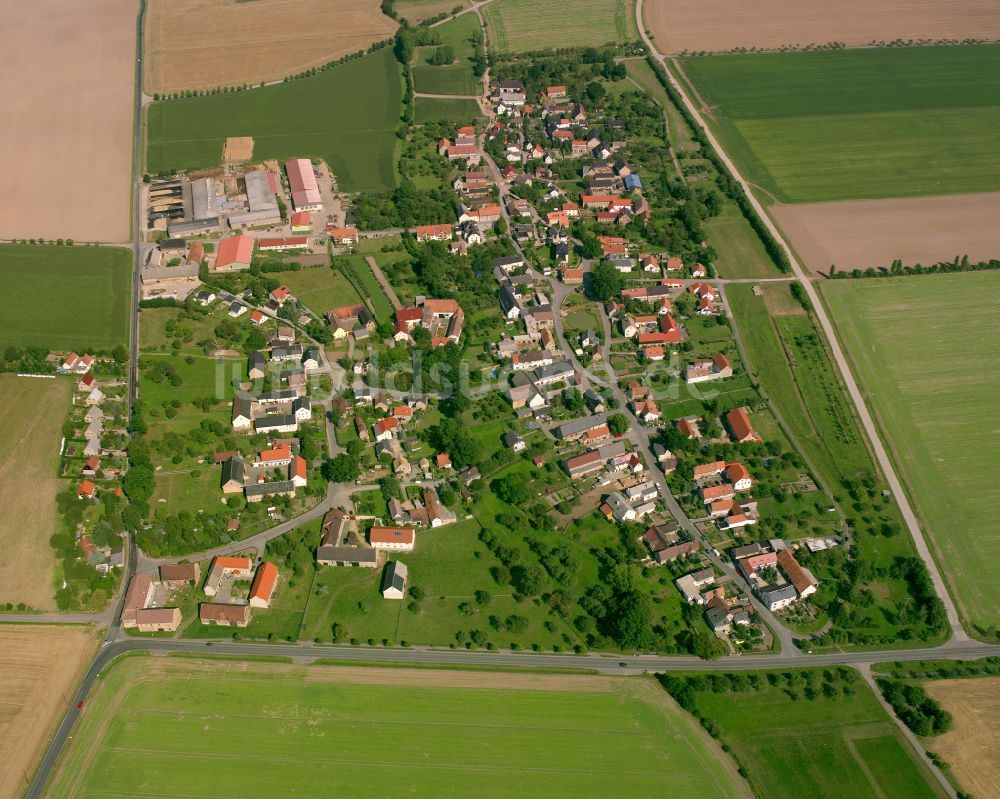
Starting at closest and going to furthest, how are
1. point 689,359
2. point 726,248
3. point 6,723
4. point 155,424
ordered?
point 6,723, point 155,424, point 689,359, point 726,248

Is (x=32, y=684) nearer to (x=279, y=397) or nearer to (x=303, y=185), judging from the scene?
(x=279, y=397)

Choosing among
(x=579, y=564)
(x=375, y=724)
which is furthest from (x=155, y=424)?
(x=579, y=564)

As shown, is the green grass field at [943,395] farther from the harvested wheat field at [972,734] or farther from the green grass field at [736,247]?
the green grass field at [736,247]

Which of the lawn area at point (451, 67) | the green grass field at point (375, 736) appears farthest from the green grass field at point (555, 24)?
the green grass field at point (375, 736)

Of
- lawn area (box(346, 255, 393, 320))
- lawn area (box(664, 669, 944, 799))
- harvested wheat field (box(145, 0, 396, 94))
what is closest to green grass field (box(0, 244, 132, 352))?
lawn area (box(346, 255, 393, 320))

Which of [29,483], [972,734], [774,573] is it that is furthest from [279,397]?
[972,734]

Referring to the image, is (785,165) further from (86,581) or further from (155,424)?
(86,581)
